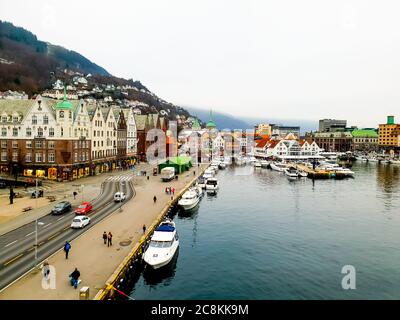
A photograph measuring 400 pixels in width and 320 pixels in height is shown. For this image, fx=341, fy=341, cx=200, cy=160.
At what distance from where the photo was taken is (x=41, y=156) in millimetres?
79500

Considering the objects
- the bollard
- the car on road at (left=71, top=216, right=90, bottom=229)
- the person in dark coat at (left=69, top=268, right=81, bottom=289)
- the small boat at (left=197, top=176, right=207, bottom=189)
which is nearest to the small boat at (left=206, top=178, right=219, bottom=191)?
the small boat at (left=197, top=176, right=207, bottom=189)

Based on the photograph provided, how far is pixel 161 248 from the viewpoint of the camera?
36781mm

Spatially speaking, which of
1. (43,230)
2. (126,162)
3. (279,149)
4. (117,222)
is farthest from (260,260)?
(279,149)

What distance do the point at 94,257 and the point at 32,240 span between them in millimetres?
9706

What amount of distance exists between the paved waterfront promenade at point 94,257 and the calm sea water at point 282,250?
13.4 feet

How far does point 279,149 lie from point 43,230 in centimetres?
14700

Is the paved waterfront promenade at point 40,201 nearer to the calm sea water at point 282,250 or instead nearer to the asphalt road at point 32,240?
the asphalt road at point 32,240

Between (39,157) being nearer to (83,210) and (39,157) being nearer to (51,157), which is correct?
(51,157)

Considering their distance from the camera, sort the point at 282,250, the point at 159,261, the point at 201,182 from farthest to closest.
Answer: the point at 201,182 < the point at 282,250 < the point at 159,261

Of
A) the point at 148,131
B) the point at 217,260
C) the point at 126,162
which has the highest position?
the point at 148,131

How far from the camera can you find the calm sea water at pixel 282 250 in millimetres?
32094

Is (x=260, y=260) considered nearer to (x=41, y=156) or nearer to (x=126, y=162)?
(x=41, y=156)

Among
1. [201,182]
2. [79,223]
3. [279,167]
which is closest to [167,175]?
[201,182]
